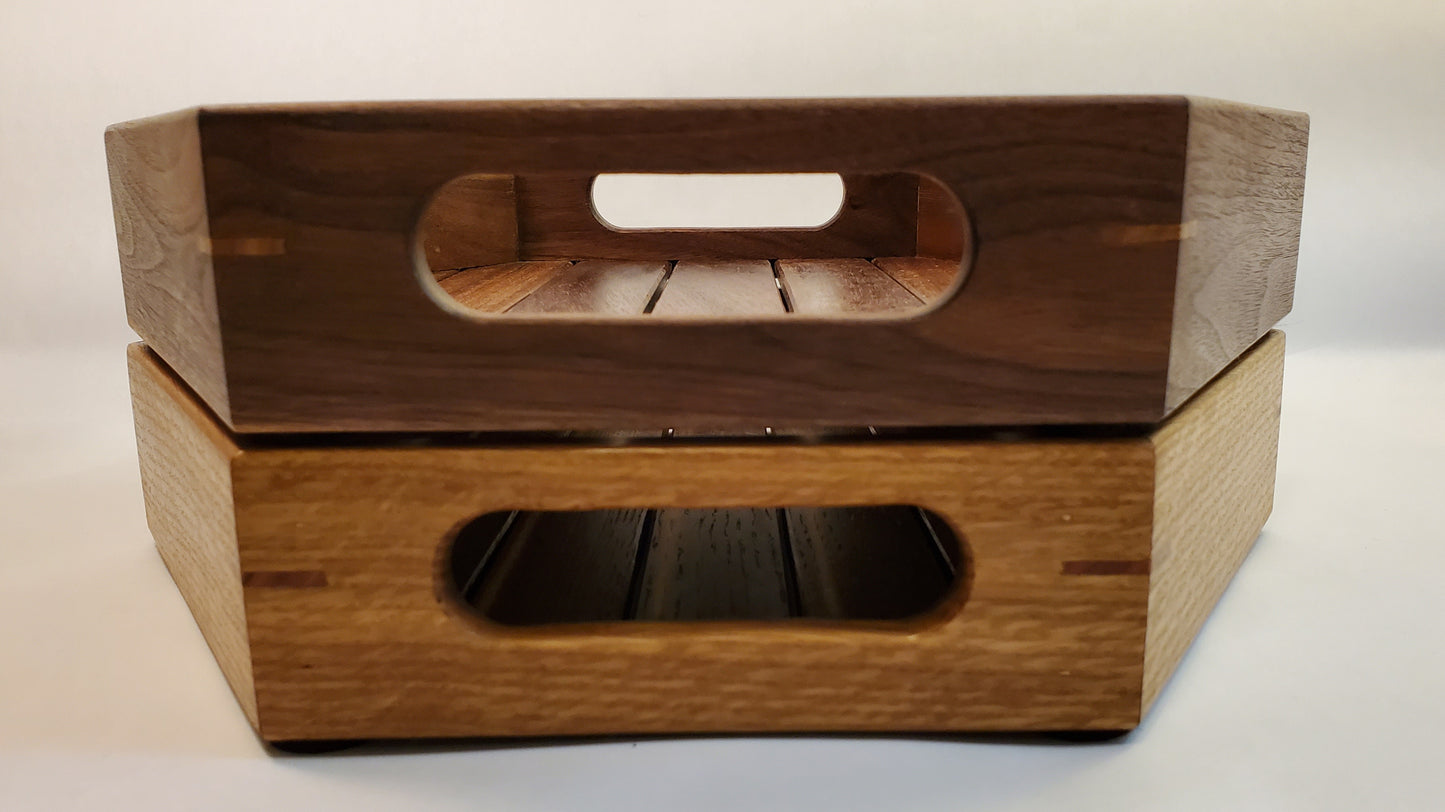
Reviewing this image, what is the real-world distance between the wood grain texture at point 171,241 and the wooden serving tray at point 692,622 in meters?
0.05

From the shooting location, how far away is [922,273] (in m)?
1.08

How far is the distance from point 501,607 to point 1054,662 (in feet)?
1.29

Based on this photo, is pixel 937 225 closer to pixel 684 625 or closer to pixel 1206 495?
pixel 1206 495

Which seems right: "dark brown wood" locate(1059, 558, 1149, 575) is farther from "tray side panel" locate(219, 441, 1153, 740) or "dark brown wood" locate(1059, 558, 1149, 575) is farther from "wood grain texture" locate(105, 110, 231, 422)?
"wood grain texture" locate(105, 110, 231, 422)

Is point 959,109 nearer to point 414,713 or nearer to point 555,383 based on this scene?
point 555,383

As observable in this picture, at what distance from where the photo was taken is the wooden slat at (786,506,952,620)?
0.84 metres

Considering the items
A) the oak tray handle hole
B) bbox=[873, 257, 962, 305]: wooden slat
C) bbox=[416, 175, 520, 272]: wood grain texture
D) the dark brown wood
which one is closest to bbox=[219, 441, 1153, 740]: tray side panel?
the dark brown wood

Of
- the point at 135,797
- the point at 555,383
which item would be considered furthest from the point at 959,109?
the point at 135,797

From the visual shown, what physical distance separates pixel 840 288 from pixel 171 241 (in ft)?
1.67

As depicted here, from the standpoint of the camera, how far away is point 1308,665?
78cm

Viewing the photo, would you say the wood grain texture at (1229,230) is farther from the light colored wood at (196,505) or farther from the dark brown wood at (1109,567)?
the light colored wood at (196,505)

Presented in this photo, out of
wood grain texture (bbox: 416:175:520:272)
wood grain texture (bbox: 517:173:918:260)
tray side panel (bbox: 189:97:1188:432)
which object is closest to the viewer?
tray side panel (bbox: 189:97:1188:432)

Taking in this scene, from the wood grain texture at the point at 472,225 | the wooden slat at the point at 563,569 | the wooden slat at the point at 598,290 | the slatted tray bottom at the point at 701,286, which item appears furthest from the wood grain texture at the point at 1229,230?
the wood grain texture at the point at 472,225

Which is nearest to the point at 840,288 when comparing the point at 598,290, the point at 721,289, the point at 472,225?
the point at 721,289
